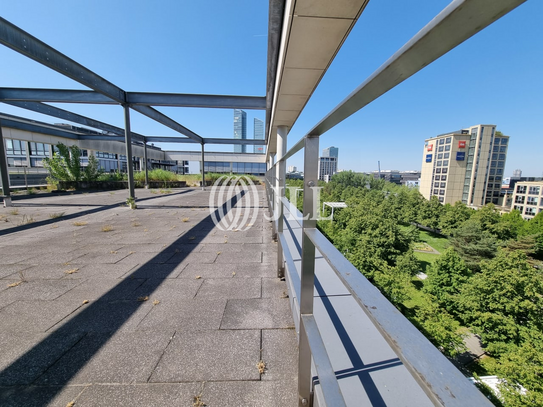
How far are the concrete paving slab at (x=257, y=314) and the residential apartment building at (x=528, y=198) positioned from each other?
72448 millimetres

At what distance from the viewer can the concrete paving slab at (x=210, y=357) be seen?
4.09 feet

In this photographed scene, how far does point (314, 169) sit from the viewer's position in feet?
3.19

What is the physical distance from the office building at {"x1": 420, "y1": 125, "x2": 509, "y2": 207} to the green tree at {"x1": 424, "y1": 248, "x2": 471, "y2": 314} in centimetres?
4551

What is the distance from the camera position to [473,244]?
31000 millimetres

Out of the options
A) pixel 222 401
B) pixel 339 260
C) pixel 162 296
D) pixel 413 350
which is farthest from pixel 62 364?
pixel 413 350

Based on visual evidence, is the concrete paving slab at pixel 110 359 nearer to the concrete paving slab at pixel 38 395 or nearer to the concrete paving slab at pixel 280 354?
the concrete paving slab at pixel 38 395

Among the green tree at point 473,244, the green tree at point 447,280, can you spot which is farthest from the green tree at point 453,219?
the green tree at point 447,280

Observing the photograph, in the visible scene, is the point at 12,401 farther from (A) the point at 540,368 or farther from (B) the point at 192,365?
(A) the point at 540,368

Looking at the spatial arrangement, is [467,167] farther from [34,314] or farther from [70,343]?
[34,314]

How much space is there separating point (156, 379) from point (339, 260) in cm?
126

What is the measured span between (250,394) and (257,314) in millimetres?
615

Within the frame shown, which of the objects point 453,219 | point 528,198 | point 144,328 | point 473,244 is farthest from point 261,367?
point 528,198

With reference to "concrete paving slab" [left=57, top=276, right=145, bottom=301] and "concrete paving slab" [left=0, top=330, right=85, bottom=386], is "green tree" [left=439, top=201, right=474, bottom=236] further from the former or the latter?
"concrete paving slab" [left=0, top=330, right=85, bottom=386]

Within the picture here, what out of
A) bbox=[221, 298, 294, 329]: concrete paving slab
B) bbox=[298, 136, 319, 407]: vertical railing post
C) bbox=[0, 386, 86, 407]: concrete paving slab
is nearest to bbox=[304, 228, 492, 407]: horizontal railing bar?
bbox=[298, 136, 319, 407]: vertical railing post
